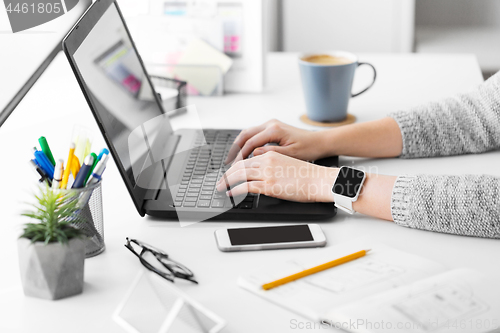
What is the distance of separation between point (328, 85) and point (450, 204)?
0.47 m

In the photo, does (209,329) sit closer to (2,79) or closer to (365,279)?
(365,279)

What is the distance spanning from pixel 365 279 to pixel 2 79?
88cm

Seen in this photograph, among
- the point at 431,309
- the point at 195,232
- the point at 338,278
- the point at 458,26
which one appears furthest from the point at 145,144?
the point at 458,26

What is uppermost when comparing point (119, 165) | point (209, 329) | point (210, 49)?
point (210, 49)

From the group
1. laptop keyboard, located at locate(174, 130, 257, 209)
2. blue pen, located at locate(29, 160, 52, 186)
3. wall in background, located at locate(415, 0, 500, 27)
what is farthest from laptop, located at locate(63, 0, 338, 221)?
wall in background, located at locate(415, 0, 500, 27)

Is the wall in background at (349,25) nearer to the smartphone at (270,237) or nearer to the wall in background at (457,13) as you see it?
the wall in background at (457,13)

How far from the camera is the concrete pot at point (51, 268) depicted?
0.60 meters

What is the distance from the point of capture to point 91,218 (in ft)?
2.33

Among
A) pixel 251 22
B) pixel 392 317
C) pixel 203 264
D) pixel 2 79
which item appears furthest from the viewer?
pixel 251 22

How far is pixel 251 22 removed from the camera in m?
1.32

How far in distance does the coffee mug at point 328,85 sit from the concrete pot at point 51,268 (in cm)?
67

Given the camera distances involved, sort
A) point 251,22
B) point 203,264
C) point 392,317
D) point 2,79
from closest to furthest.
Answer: point 392,317 < point 203,264 < point 2,79 < point 251,22

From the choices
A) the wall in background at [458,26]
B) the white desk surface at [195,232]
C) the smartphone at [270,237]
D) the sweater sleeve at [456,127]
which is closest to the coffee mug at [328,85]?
Answer: the white desk surface at [195,232]

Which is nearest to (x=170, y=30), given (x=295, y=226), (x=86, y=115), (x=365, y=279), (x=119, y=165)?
(x=86, y=115)
